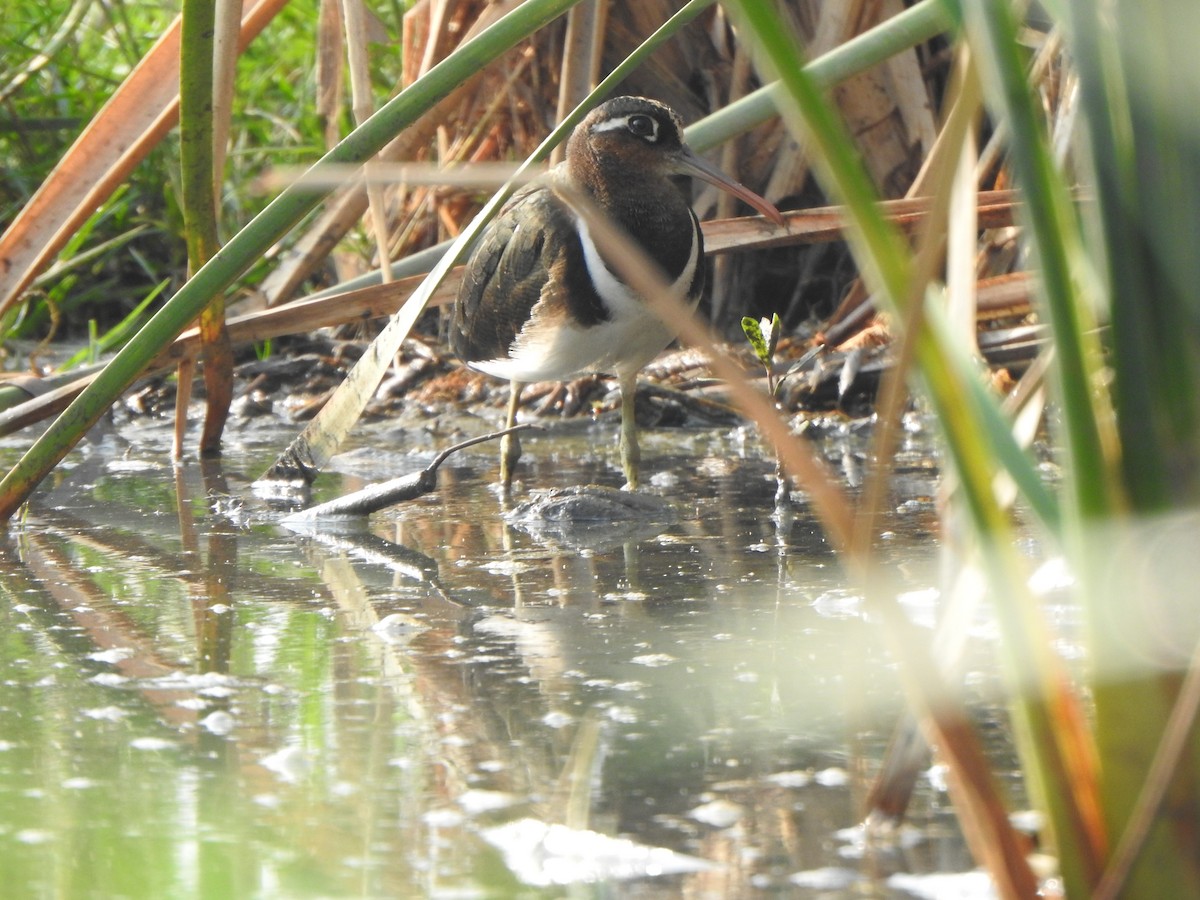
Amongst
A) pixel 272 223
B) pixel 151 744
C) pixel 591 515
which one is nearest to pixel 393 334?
pixel 272 223

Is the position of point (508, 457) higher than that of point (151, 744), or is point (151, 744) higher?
point (508, 457)

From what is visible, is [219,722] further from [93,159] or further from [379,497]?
[93,159]

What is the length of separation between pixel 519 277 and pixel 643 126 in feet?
1.71

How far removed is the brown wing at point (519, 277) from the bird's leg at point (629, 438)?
306 mm

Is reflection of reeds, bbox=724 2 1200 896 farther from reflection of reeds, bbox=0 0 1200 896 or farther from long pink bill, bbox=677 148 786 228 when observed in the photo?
long pink bill, bbox=677 148 786 228

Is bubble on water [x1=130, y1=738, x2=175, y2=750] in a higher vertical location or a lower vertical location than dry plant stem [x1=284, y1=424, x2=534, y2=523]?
lower

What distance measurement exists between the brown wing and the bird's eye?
28cm

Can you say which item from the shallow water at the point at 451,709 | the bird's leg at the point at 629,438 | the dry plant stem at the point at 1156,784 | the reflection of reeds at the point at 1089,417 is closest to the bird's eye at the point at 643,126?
the bird's leg at the point at 629,438

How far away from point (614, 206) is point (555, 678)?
2.15 m

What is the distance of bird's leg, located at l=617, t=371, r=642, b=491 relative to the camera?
394 cm

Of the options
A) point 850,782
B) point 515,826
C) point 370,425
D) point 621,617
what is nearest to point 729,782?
point 850,782

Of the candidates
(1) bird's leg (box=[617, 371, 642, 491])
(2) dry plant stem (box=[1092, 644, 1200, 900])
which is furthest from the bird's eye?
(2) dry plant stem (box=[1092, 644, 1200, 900])

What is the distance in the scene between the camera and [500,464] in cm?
422

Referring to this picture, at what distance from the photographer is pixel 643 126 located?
13.7 feet
